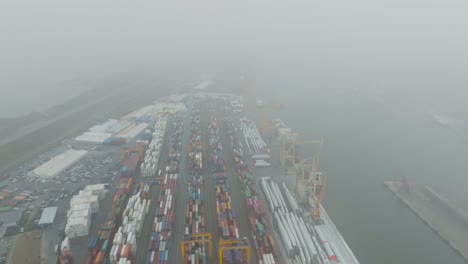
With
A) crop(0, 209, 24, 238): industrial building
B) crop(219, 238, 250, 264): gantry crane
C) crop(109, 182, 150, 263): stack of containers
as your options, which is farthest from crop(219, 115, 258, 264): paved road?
crop(0, 209, 24, 238): industrial building

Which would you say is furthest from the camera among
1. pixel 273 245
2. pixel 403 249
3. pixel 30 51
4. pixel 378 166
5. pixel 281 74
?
pixel 30 51

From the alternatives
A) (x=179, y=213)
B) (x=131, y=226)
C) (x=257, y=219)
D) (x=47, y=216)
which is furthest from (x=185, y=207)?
(x=47, y=216)

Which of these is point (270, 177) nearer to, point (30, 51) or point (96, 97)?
point (96, 97)

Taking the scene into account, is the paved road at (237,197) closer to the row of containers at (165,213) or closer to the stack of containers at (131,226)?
the row of containers at (165,213)

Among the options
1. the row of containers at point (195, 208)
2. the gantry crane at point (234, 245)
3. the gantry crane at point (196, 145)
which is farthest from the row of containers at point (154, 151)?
the gantry crane at point (234, 245)

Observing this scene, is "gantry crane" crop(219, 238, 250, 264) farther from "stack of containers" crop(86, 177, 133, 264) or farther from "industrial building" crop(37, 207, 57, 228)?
"industrial building" crop(37, 207, 57, 228)

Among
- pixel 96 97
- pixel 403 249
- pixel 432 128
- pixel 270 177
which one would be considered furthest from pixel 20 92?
pixel 432 128
